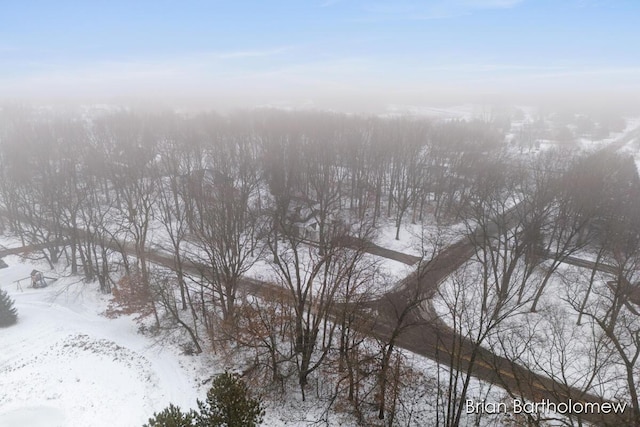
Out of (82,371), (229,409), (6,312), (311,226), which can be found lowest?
(82,371)

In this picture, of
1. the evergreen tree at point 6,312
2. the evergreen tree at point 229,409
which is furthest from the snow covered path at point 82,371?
the evergreen tree at point 229,409

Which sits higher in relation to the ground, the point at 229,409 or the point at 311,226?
the point at 229,409

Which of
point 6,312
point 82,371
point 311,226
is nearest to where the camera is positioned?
point 82,371

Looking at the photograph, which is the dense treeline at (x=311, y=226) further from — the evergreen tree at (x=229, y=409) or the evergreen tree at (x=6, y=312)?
the evergreen tree at (x=229, y=409)

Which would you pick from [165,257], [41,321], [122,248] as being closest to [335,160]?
[165,257]

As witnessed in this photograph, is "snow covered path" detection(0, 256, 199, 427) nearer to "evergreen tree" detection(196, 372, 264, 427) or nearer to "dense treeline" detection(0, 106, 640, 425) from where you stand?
"dense treeline" detection(0, 106, 640, 425)

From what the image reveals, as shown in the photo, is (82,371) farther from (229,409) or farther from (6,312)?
(229,409)

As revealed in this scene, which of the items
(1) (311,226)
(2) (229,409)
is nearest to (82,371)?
(2) (229,409)
